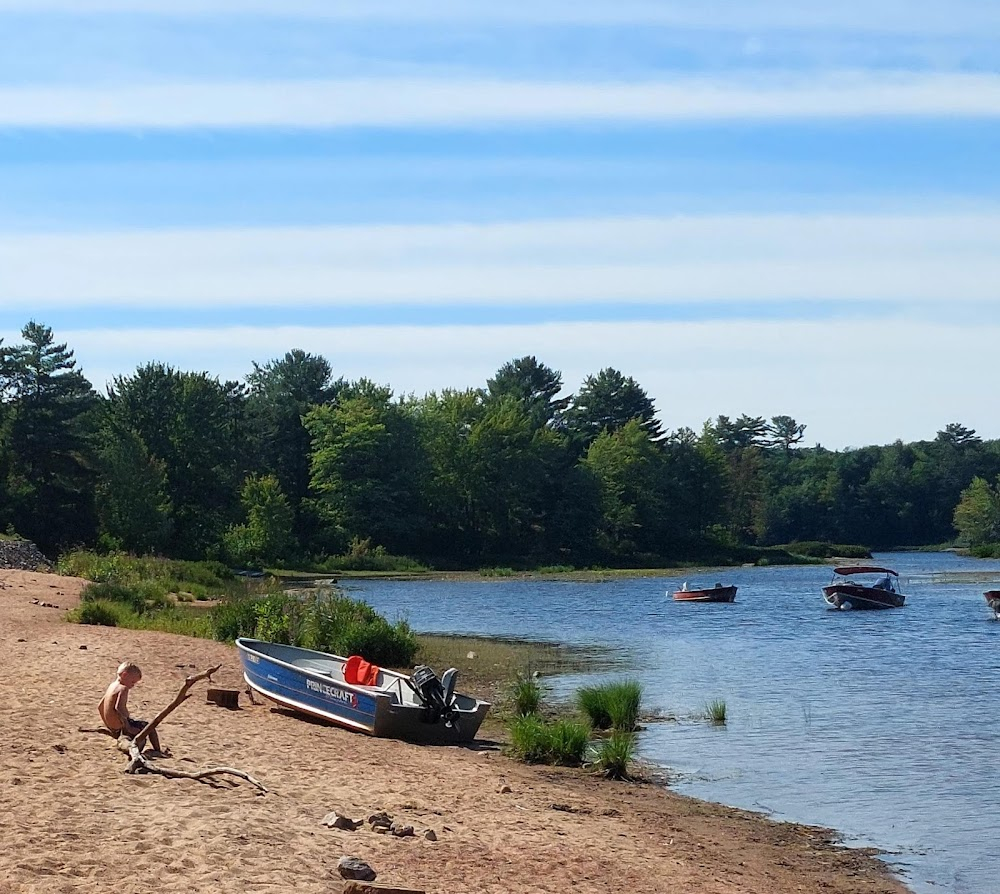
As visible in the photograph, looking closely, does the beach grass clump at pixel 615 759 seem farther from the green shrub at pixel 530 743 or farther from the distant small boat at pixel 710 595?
the distant small boat at pixel 710 595

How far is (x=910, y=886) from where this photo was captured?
1345cm

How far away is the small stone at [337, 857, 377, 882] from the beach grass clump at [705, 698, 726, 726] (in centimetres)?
1362

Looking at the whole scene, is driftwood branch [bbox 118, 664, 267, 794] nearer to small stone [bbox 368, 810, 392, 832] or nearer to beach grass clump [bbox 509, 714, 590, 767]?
small stone [bbox 368, 810, 392, 832]

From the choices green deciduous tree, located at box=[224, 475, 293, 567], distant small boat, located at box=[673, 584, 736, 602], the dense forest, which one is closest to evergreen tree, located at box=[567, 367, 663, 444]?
the dense forest

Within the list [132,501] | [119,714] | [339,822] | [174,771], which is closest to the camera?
[339,822]

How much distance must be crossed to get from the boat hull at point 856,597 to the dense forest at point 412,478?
36979 millimetres

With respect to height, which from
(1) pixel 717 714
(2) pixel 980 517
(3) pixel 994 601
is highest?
(2) pixel 980 517

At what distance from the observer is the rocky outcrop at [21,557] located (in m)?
47.7

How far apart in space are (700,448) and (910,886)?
112 m

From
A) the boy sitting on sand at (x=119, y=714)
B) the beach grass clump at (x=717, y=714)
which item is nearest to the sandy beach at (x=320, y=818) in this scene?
the boy sitting on sand at (x=119, y=714)

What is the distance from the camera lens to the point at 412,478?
106 metres

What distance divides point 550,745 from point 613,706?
12.0 feet

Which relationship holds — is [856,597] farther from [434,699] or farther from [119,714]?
[119,714]

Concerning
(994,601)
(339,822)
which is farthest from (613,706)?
(994,601)
